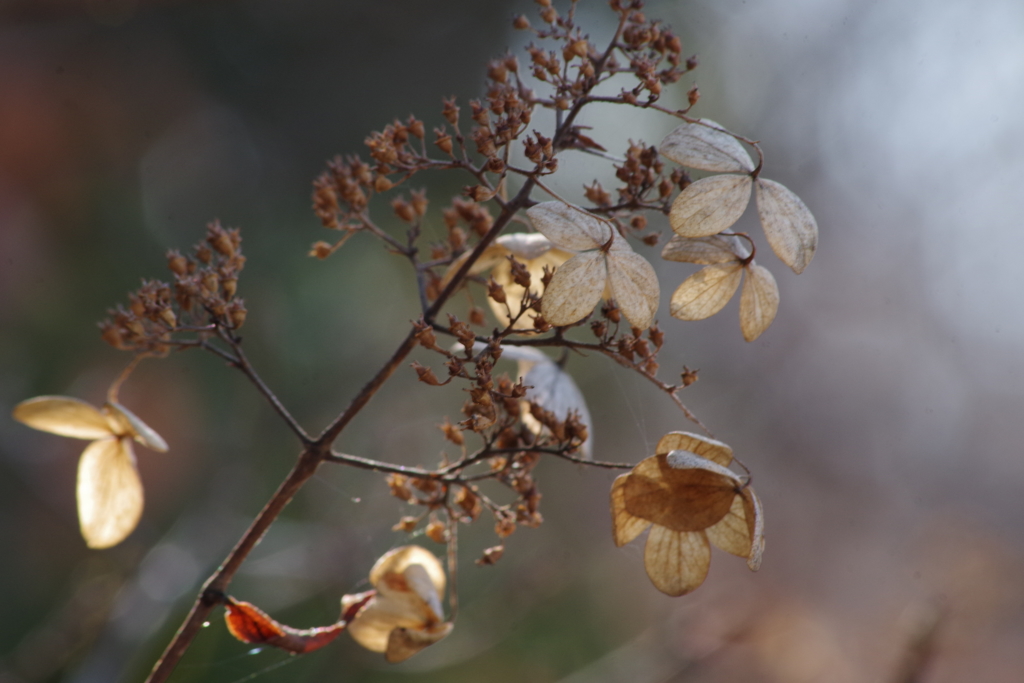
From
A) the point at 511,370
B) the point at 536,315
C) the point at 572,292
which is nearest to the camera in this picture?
the point at 572,292

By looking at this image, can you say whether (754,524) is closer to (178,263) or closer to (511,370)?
(178,263)

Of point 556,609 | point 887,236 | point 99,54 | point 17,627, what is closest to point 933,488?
point 887,236

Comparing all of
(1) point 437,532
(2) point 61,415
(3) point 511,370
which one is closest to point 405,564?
(1) point 437,532

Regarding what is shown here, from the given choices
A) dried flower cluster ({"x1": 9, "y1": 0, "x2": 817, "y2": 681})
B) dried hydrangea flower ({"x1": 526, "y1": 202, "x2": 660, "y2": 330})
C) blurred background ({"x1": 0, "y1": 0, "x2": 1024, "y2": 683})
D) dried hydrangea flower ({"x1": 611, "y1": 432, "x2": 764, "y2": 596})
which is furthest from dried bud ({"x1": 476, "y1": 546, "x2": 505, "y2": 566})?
blurred background ({"x1": 0, "y1": 0, "x2": 1024, "y2": 683})

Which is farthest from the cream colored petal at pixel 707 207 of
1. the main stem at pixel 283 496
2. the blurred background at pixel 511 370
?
the blurred background at pixel 511 370

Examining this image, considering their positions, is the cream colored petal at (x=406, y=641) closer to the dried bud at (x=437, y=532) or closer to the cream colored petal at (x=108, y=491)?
the dried bud at (x=437, y=532)

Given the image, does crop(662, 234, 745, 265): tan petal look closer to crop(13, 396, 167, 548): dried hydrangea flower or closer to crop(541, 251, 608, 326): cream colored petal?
crop(541, 251, 608, 326): cream colored petal
